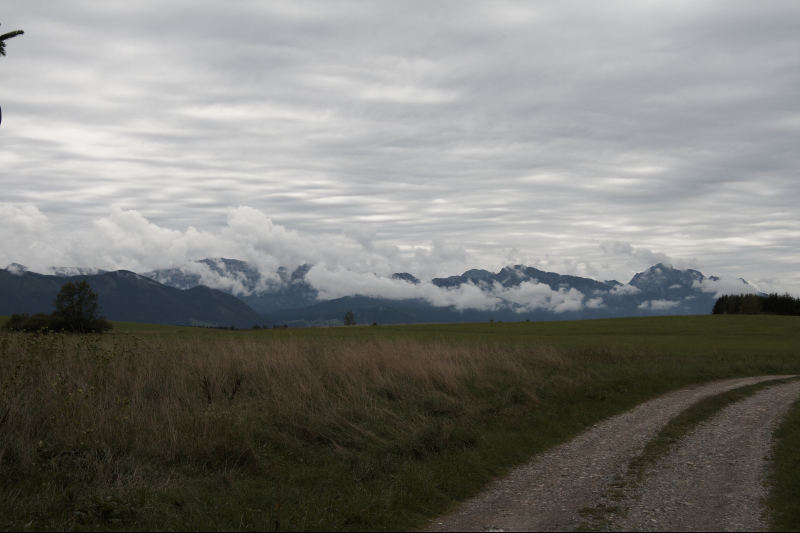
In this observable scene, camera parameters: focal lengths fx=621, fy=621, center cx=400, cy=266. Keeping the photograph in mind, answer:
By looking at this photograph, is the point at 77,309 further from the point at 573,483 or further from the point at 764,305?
the point at 764,305

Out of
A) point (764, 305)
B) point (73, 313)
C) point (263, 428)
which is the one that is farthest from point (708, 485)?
point (764, 305)

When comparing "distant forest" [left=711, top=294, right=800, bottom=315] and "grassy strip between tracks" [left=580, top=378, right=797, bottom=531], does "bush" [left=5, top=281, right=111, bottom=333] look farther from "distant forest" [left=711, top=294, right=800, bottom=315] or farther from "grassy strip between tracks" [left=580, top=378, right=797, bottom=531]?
"distant forest" [left=711, top=294, right=800, bottom=315]

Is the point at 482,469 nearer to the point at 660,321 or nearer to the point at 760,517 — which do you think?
the point at 760,517

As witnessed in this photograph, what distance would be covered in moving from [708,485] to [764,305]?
132 metres

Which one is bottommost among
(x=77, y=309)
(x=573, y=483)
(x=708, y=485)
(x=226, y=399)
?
(x=573, y=483)

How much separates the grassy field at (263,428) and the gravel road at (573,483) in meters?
0.55

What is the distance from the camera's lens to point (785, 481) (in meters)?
11.3

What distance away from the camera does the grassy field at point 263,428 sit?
9.82 meters

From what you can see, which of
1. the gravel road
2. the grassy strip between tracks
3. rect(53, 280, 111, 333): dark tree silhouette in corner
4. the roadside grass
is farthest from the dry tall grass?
rect(53, 280, 111, 333): dark tree silhouette in corner

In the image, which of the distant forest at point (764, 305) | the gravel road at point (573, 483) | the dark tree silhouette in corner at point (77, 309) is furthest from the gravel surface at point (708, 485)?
the distant forest at point (764, 305)

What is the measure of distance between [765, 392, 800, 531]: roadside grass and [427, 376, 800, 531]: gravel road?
377mm

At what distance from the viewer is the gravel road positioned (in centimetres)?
921

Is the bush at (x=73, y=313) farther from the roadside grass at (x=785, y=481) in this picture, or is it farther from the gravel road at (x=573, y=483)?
the roadside grass at (x=785, y=481)

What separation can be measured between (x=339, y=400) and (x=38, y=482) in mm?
7903
